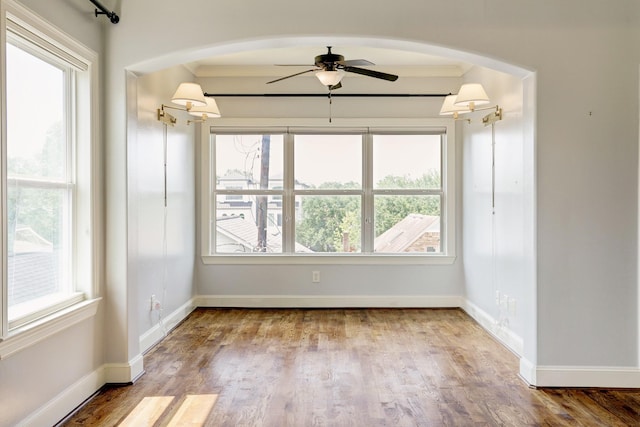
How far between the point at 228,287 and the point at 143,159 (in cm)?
226

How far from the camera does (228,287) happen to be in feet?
18.4

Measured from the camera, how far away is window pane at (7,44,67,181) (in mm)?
2393

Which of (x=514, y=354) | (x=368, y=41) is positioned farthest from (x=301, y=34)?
(x=514, y=354)

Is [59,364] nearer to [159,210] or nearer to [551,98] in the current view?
[159,210]

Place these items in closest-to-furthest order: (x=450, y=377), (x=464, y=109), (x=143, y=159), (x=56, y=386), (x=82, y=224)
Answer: (x=56, y=386), (x=82, y=224), (x=450, y=377), (x=143, y=159), (x=464, y=109)

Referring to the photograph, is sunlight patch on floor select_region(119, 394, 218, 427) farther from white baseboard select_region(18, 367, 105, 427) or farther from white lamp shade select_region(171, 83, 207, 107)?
white lamp shade select_region(171, 83, 207, 107)

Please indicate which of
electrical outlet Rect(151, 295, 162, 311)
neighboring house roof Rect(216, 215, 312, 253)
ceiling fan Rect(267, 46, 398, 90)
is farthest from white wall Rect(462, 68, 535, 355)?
electrical outlet Rect(151, 295, 162, 311)

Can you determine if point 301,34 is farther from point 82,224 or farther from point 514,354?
point 514,354

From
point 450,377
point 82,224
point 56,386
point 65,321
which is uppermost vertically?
point 82,224

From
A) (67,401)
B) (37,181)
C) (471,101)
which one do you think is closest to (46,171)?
(37,181)

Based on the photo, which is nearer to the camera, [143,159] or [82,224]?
[82,224]

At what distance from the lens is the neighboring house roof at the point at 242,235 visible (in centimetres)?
567

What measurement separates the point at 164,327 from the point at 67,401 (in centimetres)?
166

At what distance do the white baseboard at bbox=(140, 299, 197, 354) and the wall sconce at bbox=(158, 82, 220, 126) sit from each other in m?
1.88
